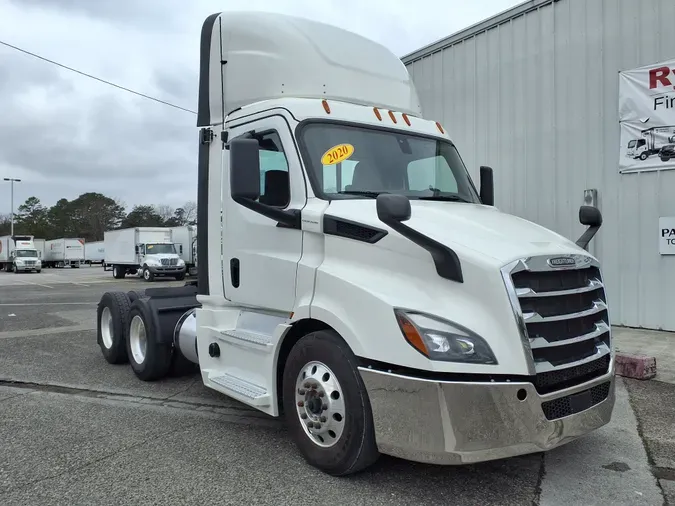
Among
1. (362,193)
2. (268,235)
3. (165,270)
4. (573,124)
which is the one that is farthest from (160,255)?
(362,193)

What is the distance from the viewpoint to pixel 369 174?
418 cm

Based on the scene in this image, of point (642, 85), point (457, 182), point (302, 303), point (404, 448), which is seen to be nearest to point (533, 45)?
point (642, 85)

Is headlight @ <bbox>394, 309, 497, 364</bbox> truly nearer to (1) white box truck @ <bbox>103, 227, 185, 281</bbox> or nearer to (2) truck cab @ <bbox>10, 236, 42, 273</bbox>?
(1) white box truck @ <bbox>103, 227, 185, 281</bbox>

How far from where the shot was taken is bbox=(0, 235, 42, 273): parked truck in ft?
154

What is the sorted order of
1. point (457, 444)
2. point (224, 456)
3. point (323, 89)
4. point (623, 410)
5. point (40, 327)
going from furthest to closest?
point (40, 327)
point (623, 410)
point (323, 89)
point (224, 456)
point (457, 444)

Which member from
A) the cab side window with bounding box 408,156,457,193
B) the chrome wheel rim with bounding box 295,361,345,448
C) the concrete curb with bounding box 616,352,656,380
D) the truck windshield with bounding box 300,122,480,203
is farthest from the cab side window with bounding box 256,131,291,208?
the concrete curb with bounding box 616,352,656,380

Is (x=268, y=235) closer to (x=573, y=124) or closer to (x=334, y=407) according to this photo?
(x=334, y=407)

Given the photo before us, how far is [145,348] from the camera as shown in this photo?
6398 millimetres

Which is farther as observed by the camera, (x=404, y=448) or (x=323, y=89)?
(x=323, y=89)

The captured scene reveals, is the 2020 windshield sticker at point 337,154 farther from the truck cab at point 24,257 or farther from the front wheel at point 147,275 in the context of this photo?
the truck cab at point 24,257

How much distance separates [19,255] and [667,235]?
2008 inches

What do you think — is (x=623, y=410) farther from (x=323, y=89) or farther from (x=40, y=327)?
(x=40, y=327)

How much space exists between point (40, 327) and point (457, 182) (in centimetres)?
963

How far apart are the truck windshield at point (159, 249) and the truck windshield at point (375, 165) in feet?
95.7
